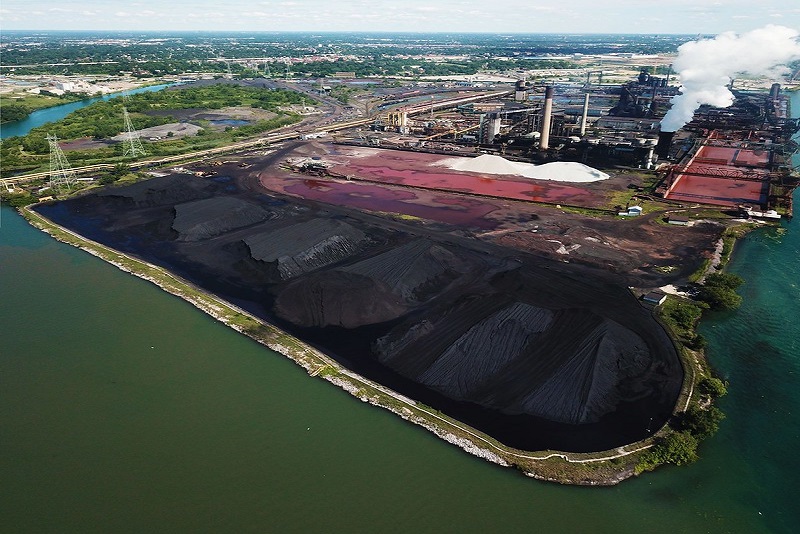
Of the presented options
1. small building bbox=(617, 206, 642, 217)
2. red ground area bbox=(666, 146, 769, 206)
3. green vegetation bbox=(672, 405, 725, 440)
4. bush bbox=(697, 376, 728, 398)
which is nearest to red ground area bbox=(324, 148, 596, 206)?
small building bbox=(617, 206, 642, 217)

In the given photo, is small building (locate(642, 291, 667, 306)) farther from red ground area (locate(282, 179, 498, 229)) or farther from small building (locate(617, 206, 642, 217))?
small building (locate(617, 206, 642, 217))

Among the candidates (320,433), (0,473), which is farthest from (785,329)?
(0,473)

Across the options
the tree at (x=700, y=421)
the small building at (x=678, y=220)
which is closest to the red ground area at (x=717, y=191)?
the small building at (x=678, y=220)

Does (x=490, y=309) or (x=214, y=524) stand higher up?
(x=490, y=309)

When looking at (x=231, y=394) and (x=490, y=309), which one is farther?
(x=490, y=309)

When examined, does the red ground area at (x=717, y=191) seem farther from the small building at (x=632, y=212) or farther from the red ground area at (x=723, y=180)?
the small building at (x=632, y=212)

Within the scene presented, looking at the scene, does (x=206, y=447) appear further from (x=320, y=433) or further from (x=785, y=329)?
(x=785, y=329)

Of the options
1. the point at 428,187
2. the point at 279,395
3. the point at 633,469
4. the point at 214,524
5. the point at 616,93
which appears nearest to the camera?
the point at 214,524
